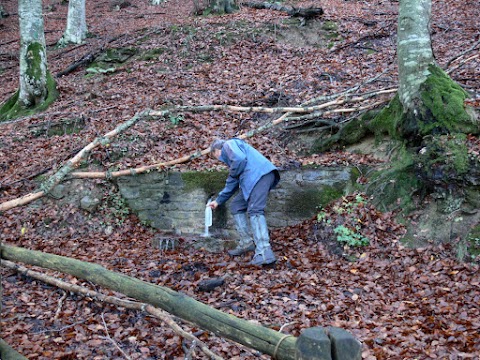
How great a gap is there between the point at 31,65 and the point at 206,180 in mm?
6566

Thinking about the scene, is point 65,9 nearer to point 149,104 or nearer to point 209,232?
point 149,104

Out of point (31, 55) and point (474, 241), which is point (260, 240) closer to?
point (474, 241)

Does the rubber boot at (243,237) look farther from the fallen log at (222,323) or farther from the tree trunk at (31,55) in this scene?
the tree trunk at (31,55)

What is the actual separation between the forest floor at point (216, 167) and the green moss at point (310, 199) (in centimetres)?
24

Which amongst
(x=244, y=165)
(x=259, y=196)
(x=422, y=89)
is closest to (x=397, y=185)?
(x=422, y=89)

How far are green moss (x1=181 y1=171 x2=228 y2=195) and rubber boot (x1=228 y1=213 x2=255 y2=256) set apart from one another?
1.08 m

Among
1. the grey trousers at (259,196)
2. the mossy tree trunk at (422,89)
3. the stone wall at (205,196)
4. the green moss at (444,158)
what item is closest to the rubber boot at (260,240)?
the grey trousers at (259,196)

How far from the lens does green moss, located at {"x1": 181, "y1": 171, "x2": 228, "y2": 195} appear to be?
7609 millimetres

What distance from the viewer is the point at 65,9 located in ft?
78.6

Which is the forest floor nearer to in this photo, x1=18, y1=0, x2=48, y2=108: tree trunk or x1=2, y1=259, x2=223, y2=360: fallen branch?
x1=2, y1=259, x2=223, y2=360: fallen branch

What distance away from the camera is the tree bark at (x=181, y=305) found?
2.78 metres

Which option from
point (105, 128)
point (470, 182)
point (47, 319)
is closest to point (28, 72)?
point (105, 128)

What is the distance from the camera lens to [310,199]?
7.20 m

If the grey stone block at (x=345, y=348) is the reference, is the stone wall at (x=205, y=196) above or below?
below
